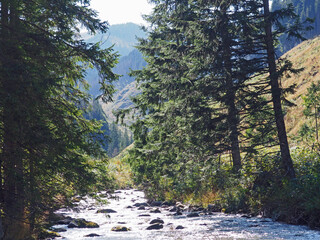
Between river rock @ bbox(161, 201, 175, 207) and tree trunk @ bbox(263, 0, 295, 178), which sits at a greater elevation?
tree trunk @ bbox(263, 0, 295, 178)

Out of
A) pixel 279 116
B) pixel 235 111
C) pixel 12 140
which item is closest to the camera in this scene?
pixel 12 140

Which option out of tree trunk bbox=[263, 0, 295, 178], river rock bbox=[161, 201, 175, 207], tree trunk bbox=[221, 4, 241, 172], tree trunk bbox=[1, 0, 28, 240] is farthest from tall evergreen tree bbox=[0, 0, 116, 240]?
river rock bbox=[161, 201, 175, 207]

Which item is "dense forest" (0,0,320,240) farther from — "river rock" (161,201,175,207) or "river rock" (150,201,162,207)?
"river rock" (150,201,162,207)

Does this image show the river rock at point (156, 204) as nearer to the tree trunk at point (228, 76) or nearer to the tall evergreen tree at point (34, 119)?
the tree trunk at point (228, 76)

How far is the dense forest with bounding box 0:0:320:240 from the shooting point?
6.81 meters

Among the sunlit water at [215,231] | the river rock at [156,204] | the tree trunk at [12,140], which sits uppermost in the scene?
the tree trunk at [12,140]

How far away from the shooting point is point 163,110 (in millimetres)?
15203

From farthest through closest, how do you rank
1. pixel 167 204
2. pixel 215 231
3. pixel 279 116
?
pixel 167 204 → pixel 279 116 → pixel 215 231

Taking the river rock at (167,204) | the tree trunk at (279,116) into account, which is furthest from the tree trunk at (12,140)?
the river rock at (167,204)

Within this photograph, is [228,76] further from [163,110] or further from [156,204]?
[156,204]

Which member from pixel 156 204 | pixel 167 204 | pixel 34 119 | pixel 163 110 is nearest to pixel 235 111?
pixel 163 110

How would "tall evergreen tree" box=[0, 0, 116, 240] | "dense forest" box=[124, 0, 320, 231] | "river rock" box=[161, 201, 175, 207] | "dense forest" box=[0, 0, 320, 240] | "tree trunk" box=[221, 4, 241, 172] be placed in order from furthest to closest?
"river rock" box=[161, 201, 175, 207]
"tree trunk" box=[221, 4, 241, 172]
"dense forest" box=[124, 0, 320, 231]
"dense forest" box=[0, 0, 320, 240]
"tall evergreen tree" box=[0, 0, 116, 240]

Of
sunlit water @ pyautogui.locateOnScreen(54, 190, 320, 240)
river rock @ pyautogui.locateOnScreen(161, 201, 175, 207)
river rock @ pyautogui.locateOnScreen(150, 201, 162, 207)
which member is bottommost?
river rock @ pyautogui.locateOnScreen(150, 201, 162, 207)

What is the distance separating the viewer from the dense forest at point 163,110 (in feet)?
22.3
